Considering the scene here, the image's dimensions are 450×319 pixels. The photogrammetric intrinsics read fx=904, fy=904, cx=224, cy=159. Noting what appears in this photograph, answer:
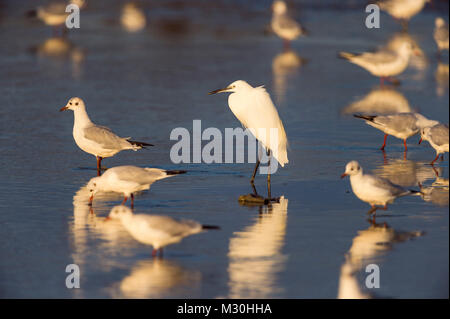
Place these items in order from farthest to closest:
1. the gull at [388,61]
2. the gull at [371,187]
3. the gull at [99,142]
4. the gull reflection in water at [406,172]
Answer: the gull at [388,61], the gull at [99,142], the gull reflection in water at [406,172], the gull at [371,187]

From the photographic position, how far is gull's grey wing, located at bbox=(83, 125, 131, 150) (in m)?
12.1

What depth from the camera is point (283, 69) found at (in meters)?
21.5

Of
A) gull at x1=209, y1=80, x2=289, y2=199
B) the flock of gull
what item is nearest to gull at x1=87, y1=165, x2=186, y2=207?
the flock of gull

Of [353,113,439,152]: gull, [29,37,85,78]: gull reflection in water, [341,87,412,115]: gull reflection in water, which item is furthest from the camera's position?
[29,37,85,78]: gull reflection in water

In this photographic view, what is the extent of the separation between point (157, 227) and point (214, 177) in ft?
12.2

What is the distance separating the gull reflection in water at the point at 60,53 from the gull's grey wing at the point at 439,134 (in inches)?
387

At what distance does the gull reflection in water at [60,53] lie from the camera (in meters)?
21.6

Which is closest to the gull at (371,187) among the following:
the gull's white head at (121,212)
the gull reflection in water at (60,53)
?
the gull's white head at (121,212)

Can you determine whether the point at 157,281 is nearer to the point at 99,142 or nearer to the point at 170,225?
the point at 170,225

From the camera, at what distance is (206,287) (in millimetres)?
7797

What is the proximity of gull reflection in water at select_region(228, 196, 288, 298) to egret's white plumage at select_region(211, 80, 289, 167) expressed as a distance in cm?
141

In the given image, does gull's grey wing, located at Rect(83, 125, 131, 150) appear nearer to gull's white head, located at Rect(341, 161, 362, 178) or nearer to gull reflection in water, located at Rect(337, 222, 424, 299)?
gull's white head, located at Rect(341, 161, 362, 178)

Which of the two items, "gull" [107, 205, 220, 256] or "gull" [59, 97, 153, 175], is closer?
"gull" [107, 205, 220, 256]

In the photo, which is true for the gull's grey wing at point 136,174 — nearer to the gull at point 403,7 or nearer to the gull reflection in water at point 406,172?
the gull reflection in water at point 406,172
